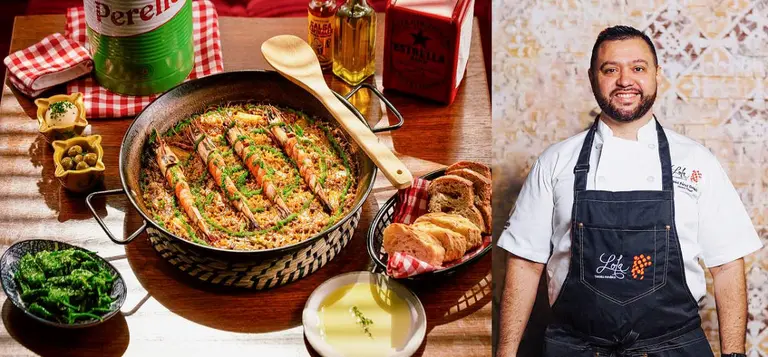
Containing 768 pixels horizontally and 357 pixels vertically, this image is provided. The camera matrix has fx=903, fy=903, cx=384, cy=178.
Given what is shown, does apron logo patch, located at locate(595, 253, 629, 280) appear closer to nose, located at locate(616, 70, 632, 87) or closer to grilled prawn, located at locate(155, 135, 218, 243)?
nose, located at locate(616, 70, 632, 87)

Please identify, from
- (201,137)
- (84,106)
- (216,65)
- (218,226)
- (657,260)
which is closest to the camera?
(657,260)

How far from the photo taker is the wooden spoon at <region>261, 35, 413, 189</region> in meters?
1.69

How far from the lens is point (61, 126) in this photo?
6.33 ft

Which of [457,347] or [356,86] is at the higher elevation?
[356,86]

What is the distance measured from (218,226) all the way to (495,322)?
0.76m

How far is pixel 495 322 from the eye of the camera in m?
1.10

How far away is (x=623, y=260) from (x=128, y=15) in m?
1.26

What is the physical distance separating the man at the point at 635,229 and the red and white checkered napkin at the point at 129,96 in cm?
126

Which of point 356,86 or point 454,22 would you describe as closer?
point 454,22

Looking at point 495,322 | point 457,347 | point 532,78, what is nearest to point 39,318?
point 457,347

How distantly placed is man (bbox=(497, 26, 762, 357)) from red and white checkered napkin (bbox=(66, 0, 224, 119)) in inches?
49.6

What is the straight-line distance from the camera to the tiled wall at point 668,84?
1.01 meters

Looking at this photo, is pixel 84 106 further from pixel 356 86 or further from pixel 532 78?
pixel 532 78

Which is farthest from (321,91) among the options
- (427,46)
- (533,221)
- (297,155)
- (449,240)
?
(533,221)
